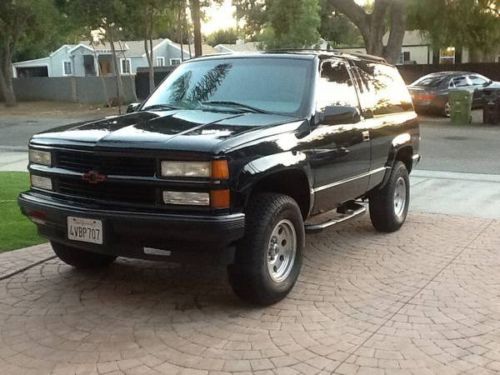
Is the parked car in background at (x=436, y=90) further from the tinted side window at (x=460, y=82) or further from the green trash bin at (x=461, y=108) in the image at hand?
the green trash bin at (x=461, y=108)

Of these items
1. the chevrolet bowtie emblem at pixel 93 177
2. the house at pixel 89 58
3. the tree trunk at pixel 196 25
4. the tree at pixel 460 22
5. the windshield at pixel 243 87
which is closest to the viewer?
the chevrolet bowtie emblem at pixel 93 177

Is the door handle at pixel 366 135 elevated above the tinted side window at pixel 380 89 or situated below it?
below

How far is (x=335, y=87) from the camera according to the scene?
19.6 feet

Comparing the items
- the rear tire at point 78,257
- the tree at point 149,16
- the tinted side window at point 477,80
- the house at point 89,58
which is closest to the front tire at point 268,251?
the rear tire at point 78,257

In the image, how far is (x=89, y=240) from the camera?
4.57 meters

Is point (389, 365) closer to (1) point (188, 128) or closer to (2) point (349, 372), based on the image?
(2) point (349, 372)

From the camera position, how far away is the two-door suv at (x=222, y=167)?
4348 mm

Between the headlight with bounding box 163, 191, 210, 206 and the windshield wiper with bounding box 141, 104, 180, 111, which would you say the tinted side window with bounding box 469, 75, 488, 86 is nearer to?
the windshield wiper with bounding box 141, 104, 180, 111

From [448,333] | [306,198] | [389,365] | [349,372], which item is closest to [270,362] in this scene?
[349,372]

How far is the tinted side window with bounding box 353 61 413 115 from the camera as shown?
657 centimetres

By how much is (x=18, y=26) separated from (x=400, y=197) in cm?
3029

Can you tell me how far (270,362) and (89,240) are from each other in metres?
1.57

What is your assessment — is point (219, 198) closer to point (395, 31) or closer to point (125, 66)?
point (395, 31)

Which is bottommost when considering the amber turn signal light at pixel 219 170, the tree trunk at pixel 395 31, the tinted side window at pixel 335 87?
the amber turn signal light at pixel 219 170
